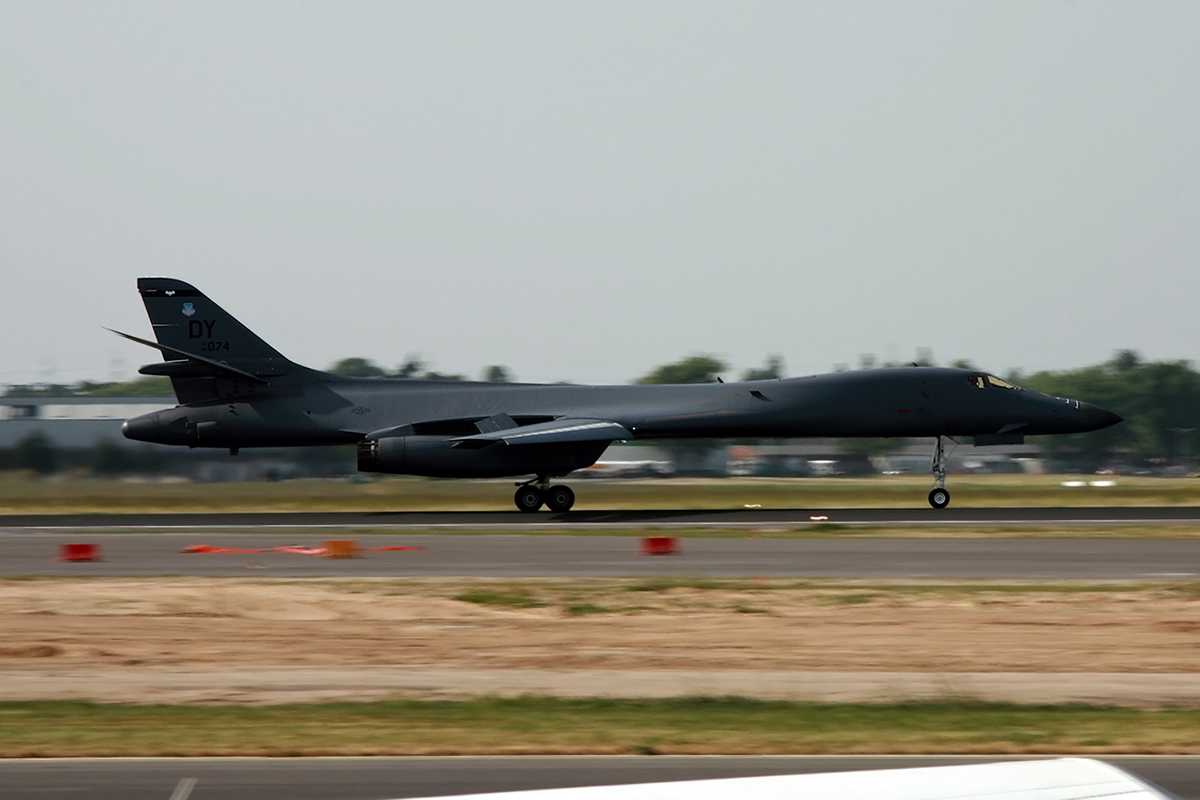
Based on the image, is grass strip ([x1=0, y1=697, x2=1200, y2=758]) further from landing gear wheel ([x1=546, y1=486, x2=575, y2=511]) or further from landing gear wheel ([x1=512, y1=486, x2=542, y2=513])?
landing gear wheel ([x1=512, y1=486, x2=542, y2=513])

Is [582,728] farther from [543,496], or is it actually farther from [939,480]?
[939,480]

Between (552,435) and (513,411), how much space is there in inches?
98.2

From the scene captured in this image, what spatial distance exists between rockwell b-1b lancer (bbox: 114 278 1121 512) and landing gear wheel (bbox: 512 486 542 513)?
4 centimetres

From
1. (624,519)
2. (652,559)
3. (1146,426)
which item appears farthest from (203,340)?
(1146,426)

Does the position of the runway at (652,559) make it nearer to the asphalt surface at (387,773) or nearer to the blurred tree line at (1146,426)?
the asphalt surface at (387,773)

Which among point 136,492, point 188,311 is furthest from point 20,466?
point 188,311

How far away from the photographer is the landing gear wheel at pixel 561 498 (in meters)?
34.8

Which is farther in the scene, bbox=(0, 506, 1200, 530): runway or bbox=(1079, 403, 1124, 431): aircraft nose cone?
bbox=(1079, 403, 1124, 431): aircraft nose cone

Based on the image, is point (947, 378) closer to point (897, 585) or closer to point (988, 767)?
point (897, 585)

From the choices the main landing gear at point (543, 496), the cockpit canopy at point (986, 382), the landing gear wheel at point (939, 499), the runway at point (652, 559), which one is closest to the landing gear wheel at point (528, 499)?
the main landing gear at point (543, 496)

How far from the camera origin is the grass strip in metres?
9.25

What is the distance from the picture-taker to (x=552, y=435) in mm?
33094

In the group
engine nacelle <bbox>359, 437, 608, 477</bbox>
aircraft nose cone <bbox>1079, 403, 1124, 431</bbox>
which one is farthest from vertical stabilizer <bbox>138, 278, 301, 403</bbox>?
aircraft nose cone <bbox>1079, 403, 1124, 431</bbox>

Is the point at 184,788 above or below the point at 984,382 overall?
below
